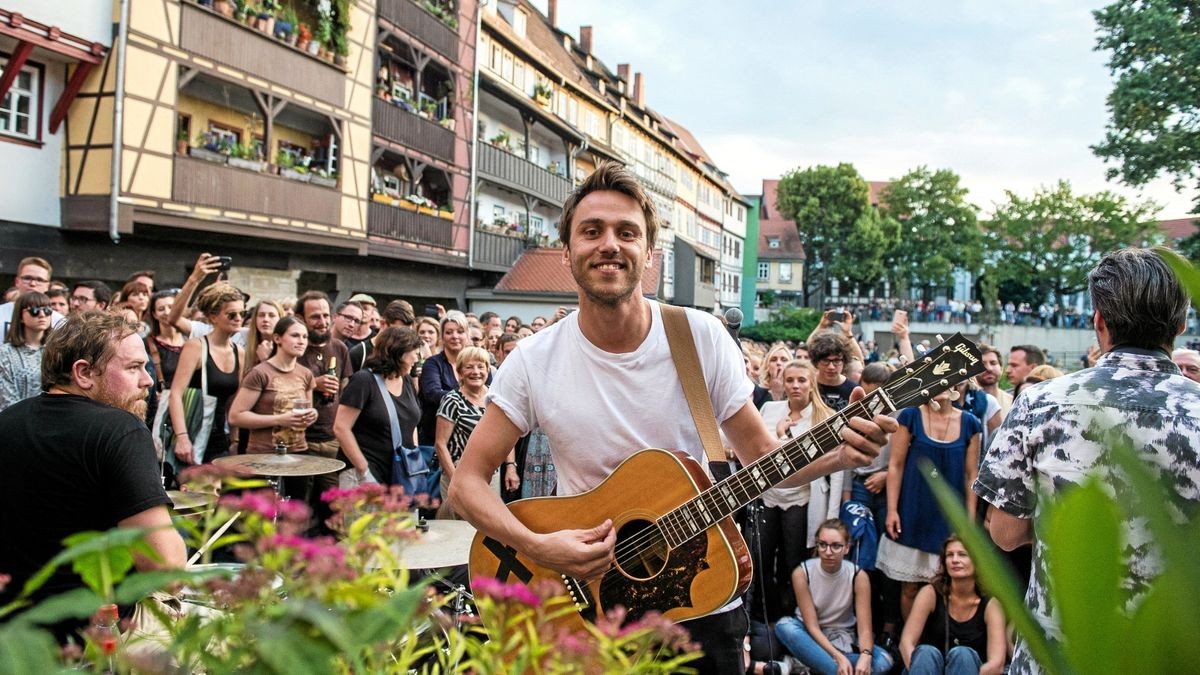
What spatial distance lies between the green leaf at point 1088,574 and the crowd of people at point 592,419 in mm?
22

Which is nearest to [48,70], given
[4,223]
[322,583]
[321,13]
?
[4,223]

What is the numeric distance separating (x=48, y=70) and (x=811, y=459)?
15401 mm

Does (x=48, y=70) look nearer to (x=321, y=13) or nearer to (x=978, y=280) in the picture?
(x=321, y=13)

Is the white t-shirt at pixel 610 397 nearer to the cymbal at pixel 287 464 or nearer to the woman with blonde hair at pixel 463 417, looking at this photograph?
the cymbal at pixel 287 464

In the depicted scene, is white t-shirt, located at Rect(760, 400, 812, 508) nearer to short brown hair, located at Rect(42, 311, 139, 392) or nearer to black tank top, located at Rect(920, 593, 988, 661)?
black tank top, located at Rect(920, 593, 988, 661)

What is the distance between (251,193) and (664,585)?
15905mm

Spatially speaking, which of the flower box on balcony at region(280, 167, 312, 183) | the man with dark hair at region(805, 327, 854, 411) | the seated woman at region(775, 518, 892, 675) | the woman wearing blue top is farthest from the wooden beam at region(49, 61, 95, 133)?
the woman wearing blue top

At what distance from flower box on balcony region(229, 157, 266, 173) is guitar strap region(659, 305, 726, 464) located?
51.0 feet

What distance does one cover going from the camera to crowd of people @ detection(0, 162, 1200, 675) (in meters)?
2.80

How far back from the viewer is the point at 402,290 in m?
24.2

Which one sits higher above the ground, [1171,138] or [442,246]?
→ [1171,138]

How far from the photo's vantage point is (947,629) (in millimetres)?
5582

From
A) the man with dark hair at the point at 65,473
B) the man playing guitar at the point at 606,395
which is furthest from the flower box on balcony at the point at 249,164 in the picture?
the man playing guitar at the point at 606,395

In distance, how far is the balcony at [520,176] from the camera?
28.1 m
